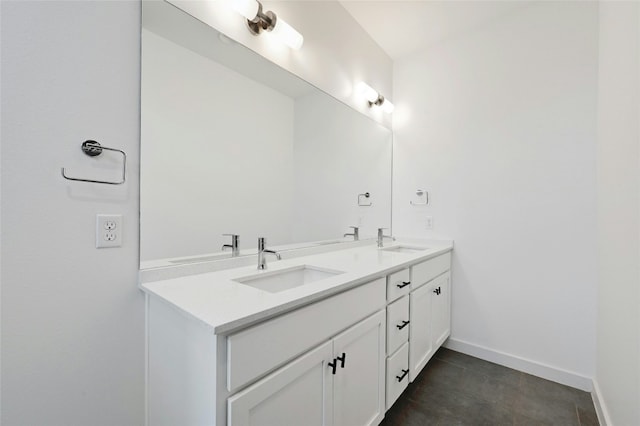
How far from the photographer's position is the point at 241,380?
745 mm

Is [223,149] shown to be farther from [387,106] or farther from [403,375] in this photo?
[387,106]

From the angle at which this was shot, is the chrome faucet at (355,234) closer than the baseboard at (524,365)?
No

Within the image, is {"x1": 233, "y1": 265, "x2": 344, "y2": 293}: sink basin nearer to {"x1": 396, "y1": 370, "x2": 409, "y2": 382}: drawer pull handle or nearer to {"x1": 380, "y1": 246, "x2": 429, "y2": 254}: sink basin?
{"x1": 396, "y1": 370, "x2": 409, "y2": 382}: drawer pull handle

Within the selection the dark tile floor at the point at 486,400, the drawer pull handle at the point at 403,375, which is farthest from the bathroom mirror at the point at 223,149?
the dark tile floor at the point at 486,400

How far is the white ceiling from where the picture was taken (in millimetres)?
1986

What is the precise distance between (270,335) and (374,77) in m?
2.29

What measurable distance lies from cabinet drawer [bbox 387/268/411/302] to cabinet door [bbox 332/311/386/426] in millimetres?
120

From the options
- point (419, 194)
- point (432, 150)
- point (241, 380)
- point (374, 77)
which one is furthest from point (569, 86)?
point (241, 380)

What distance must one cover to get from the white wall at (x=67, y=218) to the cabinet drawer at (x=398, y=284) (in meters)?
1.07

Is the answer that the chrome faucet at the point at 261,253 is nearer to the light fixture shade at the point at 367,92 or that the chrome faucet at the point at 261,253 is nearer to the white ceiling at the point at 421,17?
the light fixture shade at the point at 367,92

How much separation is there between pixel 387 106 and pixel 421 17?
67 cm

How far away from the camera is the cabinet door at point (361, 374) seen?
1081 mm

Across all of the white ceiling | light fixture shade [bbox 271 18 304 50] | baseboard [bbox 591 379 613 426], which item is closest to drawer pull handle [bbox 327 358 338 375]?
baseboard [bbox 591 379 613 426]

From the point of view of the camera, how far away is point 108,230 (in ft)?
3.13
